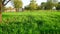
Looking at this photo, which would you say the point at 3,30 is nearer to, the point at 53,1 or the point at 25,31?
the point at 25,31

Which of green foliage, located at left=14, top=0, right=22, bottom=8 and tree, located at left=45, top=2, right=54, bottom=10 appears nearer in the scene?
green foliage, located at left=14, top=0, right=22, bottom=8

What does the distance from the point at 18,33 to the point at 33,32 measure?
1.95 feet

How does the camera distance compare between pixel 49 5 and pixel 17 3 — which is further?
pixel 49 5

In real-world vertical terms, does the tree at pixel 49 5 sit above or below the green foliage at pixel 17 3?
below

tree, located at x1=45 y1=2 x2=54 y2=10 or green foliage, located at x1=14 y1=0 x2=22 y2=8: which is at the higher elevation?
green foliage, located at x1=14 y1=0 x2=22 y2=8

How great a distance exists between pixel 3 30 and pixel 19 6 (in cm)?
3788

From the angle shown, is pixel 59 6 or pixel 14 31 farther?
pixel 59 6

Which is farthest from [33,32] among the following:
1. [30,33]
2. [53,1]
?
[53,1]

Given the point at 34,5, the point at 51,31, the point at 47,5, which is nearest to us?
the point at 51,31

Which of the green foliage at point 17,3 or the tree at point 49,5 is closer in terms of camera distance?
the green foliage at point 17,3

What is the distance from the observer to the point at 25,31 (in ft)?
22.2

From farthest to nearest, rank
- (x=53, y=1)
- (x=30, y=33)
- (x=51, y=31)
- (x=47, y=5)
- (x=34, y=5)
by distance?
(x=53, y=1), (x=47, y=5), (x=34, y=5), (x=51, y=31), (x=30, y=33)

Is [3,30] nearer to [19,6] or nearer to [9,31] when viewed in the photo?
[9,31]

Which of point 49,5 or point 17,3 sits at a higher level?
point 17,3
